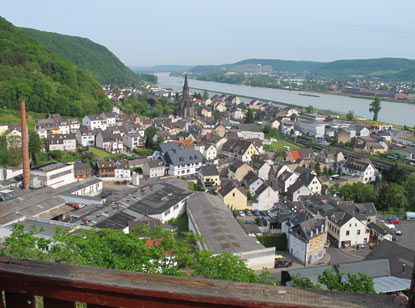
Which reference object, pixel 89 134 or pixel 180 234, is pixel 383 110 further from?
pixel 180 234

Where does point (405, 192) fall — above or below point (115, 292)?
below

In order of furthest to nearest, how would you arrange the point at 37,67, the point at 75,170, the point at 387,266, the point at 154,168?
1. the point at 37,67
2. the point at 154,168
3. the point at 75,170
4. the point at 387,266

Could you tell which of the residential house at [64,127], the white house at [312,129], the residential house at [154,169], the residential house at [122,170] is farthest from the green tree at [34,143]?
the white house at [312,129]

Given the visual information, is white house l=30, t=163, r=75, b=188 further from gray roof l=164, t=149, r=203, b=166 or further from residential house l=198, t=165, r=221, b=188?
residential house l=198, t=165, r=221, b=188

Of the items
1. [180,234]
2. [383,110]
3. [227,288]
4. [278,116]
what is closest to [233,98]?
[278,116]

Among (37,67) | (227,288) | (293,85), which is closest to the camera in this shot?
(227,288)

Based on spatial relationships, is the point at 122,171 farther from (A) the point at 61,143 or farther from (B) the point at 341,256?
(B) the point at 341,256

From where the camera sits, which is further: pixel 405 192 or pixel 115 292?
pixel 405 192
